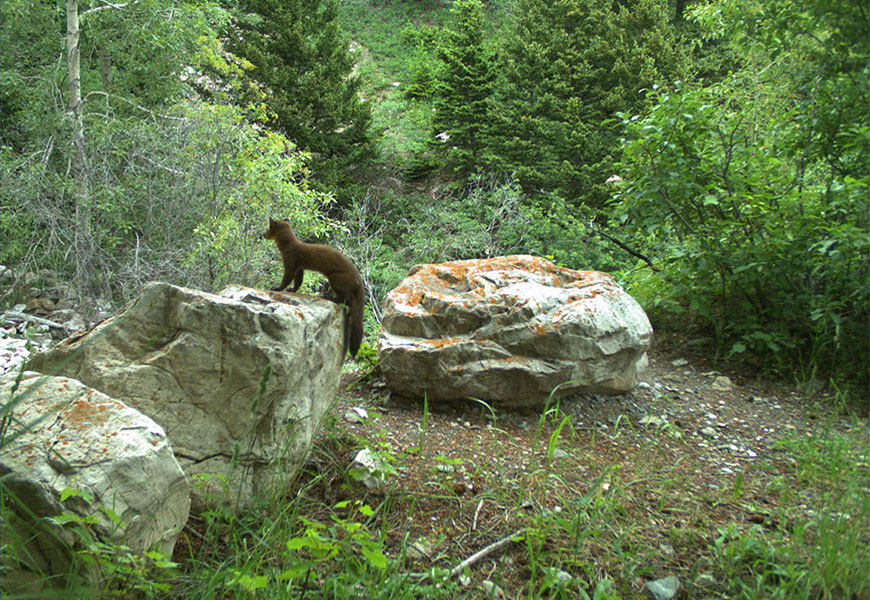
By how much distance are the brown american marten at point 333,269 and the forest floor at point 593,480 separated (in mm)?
601

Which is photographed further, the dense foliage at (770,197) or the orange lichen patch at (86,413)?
the dense foliage at (770,197)

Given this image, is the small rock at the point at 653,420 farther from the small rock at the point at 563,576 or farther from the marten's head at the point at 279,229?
the marten's head at the point at 279,229

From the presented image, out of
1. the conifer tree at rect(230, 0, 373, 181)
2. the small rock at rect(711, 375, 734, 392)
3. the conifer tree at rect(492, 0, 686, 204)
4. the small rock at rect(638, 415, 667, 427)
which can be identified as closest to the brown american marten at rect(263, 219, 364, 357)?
the small rock at rect(638, 415, 667, 427)

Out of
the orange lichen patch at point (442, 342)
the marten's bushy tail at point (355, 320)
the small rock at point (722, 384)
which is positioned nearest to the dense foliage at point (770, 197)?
the small rock at point (722, 384)

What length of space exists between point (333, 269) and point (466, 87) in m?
14.2

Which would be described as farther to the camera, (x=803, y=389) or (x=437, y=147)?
(x=437, y=147)

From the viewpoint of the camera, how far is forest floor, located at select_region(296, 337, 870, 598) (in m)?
2.06

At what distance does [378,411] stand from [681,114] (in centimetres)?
323

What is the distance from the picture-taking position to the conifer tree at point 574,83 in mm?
14344

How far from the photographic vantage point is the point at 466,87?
52.2ft

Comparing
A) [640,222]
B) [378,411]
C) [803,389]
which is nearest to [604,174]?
[640,222]

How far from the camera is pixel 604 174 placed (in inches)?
563

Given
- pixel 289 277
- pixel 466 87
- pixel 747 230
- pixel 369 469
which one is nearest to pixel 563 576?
pixel 369 469

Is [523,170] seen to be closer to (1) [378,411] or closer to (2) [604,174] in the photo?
(2) [604,174]
